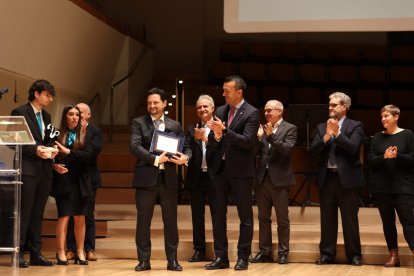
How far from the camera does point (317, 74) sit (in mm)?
11258

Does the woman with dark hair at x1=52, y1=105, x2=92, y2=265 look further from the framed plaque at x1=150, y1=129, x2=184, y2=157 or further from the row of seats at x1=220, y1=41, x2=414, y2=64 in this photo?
the row of seats at x1=220, y1=41, x2=414, y2=64

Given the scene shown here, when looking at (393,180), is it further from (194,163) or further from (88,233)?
(88,233)

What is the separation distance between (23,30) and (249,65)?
4484 millimetres

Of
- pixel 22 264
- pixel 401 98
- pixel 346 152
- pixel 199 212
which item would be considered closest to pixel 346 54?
pixel 401 98

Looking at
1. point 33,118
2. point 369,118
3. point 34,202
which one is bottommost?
A: point 34,202

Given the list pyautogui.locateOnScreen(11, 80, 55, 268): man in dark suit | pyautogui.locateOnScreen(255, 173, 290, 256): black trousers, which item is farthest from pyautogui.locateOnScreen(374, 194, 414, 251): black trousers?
pyautogui.locateOnScreen(11, 80, 55, 268): man in dark suit

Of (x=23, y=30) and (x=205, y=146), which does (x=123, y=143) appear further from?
(x=205, y=146)

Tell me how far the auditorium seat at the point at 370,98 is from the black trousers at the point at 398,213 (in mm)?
5092

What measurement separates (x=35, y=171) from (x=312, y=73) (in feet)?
20.9

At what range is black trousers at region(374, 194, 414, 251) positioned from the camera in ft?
19.2

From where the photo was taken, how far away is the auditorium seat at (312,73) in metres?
11.2

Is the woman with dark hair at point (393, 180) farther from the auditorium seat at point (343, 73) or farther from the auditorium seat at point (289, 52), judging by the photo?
the auditorium seat at point (289, 52)

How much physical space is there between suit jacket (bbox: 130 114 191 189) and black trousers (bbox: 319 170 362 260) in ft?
3.96

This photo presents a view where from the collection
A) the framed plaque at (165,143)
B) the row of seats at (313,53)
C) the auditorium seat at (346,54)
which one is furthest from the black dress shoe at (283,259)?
the auditorium seat at (346,54)
